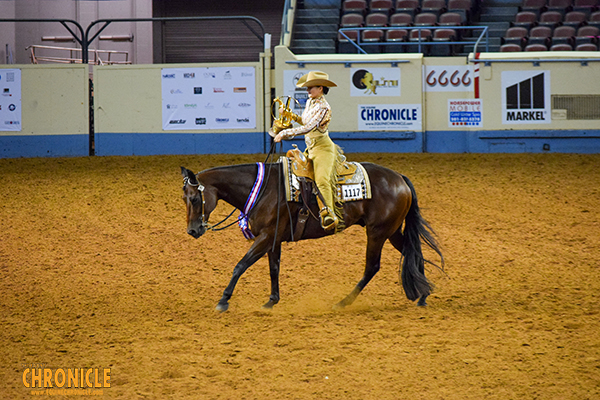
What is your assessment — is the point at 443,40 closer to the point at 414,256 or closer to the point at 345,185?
the point at 414,256

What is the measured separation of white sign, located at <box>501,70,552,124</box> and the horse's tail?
32.9 feet

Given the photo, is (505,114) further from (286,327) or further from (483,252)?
(286,327)

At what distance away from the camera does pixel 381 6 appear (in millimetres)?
22000

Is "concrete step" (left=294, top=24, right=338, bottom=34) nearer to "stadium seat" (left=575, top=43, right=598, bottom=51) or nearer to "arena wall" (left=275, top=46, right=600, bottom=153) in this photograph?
"arena wall" (left=275, top=46, right=600, bottom=153)

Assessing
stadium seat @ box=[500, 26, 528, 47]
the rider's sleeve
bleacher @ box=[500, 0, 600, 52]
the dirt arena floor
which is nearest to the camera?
the dirt arena floor

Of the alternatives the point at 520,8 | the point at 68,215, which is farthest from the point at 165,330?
the point at 520,8

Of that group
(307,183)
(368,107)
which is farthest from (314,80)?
(368,107)

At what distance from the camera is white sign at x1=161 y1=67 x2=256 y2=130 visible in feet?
55.1

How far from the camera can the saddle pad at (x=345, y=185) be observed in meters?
7.29

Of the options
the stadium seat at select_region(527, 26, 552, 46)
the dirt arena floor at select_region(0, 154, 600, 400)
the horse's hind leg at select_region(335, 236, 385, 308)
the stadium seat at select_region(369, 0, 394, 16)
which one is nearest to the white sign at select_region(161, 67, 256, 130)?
the dirt arena floor at select_region(0, 154, 600, 400)

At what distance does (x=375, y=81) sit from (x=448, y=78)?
1.92 meters

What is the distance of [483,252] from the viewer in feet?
32.8

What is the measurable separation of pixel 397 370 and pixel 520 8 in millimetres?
19860

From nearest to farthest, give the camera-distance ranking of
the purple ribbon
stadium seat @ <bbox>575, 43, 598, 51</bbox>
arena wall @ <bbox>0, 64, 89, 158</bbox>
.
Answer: the purple ribbon
arena wall @ <bbox>0, 64, 89, 158</bbox>
stadium seat @ <bbox>575, 43, 598, 51</bbox>
